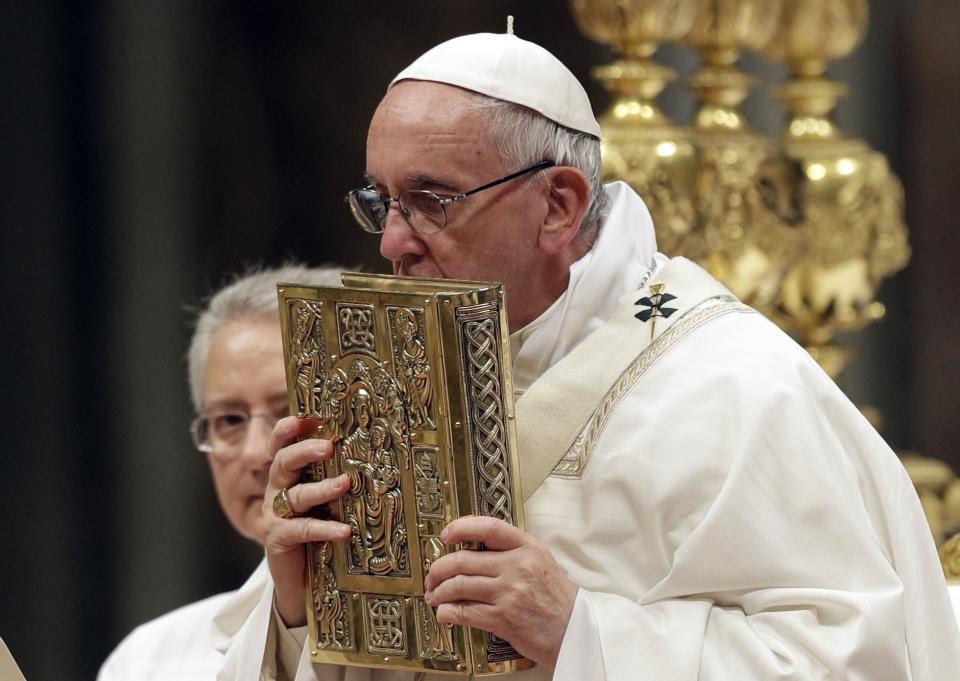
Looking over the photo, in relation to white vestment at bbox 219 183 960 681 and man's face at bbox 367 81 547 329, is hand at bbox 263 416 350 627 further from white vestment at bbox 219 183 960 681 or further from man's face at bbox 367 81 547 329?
man's face at bbox 367 81 547 329

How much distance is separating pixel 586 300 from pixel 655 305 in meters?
0.11

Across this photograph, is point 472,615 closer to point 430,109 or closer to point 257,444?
point 430,109

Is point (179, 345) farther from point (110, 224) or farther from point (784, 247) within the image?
point (784, 247)

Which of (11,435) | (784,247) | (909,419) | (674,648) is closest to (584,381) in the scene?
(674,648)

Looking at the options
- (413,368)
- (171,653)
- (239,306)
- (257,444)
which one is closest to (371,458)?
(413,368)

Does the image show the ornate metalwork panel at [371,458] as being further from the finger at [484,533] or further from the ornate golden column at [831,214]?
the ornate golden column at [831,214]

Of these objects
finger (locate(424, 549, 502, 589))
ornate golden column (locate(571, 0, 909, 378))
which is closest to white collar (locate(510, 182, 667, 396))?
finger (locate(424, 549, 502, 589))

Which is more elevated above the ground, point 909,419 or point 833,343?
point 833,343

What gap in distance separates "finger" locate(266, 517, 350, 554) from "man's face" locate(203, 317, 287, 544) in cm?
115

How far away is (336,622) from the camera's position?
3205 mm

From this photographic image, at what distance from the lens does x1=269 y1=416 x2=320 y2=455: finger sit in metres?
3.17

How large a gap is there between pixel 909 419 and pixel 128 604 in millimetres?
3007

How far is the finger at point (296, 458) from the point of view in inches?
123

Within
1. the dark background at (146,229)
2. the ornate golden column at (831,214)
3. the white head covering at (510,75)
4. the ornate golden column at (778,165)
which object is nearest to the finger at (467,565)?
the white head covering at (510,75)
